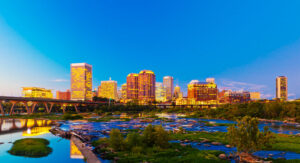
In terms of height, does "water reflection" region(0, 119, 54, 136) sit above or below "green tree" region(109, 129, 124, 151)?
below

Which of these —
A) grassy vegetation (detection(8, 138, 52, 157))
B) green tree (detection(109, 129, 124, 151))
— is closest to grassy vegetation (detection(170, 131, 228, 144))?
green tree (detection(109, 129, 124, 151))

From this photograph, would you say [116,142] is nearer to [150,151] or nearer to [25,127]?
[150,151]

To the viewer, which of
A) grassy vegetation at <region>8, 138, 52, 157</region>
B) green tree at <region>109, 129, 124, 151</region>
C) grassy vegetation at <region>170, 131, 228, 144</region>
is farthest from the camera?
grassy vegetation at <region>170, 131, 228, 144</region>

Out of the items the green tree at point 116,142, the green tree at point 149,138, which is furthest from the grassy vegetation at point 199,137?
the green tree at point 116,142

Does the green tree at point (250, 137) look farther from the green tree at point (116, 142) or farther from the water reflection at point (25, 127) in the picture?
the water reflection at point (25, 127)

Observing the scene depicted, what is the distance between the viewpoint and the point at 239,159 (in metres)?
26.0

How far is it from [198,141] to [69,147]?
87.9 ft

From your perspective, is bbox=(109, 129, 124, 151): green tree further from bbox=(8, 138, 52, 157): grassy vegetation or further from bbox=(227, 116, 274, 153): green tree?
bbox=(227, 116, 274, 153): green tree

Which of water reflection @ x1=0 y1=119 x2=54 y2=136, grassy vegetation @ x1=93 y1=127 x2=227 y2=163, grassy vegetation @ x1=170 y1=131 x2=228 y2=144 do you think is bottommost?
water reflection @ x1=0 y1=119 x2=54 y2=136

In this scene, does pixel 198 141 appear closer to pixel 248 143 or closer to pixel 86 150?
pixel 248 143

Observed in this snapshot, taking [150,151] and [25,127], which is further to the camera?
[25,127]

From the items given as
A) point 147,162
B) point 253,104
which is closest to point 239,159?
point 147,162

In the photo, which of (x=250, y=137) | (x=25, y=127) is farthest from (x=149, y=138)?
(x=25, y=127)

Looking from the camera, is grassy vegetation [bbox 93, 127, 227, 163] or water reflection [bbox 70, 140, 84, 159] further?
water reflection [bbox 70, 140, 84, 159]
